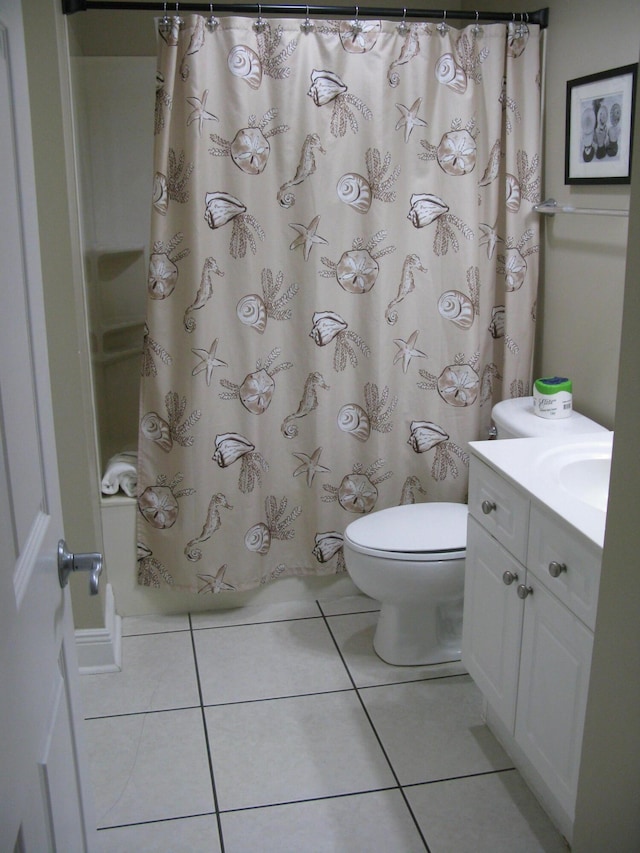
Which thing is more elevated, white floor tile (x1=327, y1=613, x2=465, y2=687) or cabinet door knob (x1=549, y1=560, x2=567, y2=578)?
cabinet door knob (x1=549, y1=560, x2=567, y2=578)

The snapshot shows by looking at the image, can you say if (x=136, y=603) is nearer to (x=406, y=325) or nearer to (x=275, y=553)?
(x=275, y=553)

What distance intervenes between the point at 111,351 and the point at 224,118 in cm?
101

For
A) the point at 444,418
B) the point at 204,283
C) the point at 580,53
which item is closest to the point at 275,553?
the point at 444,418

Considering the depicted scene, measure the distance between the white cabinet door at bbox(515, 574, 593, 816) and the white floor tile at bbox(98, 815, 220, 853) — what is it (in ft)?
2.47

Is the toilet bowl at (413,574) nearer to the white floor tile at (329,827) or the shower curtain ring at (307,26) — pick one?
the white floor tile at (329,827)

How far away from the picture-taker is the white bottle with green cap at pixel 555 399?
8.09 feet

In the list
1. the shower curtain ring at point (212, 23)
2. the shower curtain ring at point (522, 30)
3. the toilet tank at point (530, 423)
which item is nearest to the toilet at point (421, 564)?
the toilet tank at point (530, 423)

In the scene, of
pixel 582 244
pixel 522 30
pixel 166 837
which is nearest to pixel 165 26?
pixel 522 30

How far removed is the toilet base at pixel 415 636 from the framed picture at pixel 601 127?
1307 millimetres

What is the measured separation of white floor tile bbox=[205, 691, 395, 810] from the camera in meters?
2.08

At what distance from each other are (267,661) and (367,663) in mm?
314

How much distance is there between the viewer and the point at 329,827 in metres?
1.95

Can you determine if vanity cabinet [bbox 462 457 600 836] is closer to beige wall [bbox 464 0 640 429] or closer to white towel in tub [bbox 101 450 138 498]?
beige wall [bbox 464 0 640 429]

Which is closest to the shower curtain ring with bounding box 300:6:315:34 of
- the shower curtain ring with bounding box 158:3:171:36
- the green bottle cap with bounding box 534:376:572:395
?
the shower curtain ring with bounding box 158:3:171:36
